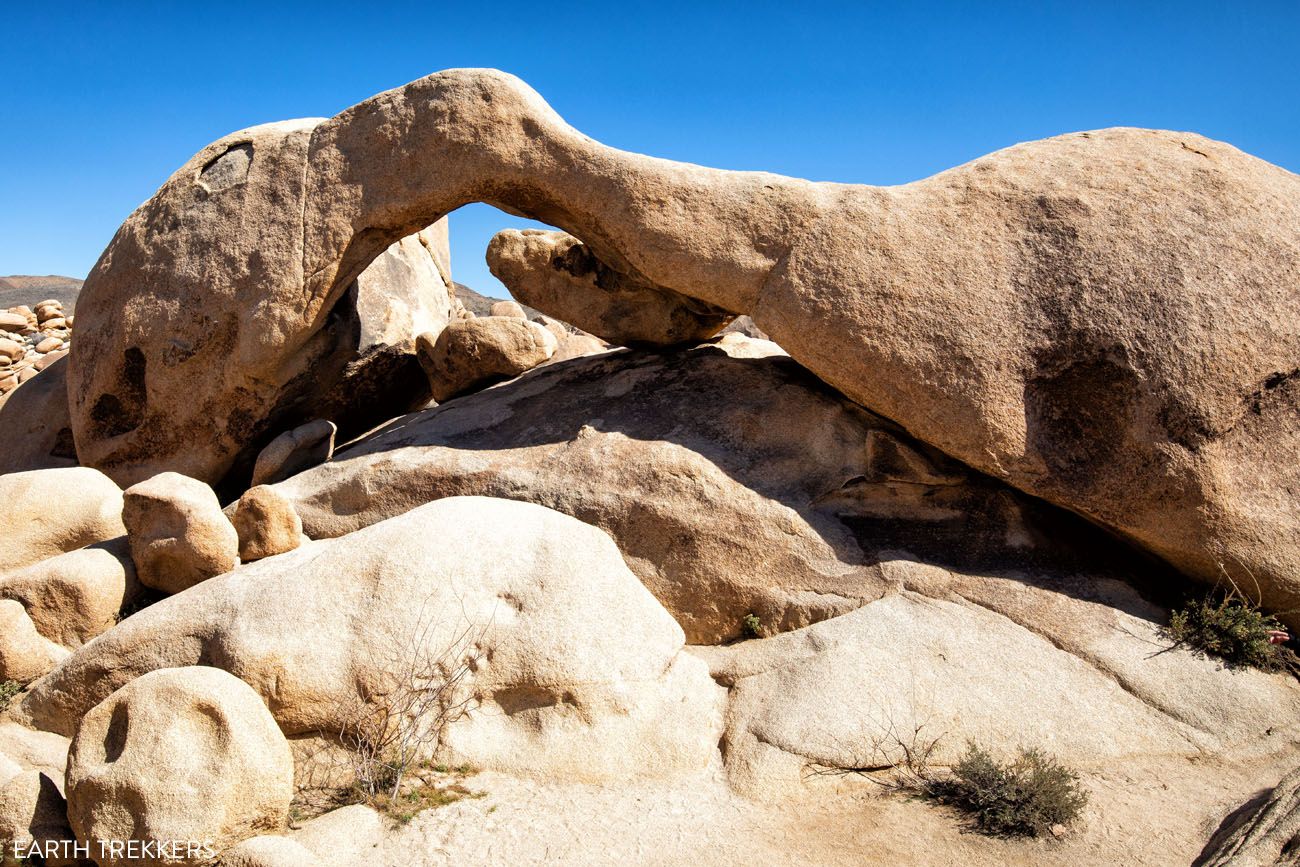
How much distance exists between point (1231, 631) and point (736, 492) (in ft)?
8.56

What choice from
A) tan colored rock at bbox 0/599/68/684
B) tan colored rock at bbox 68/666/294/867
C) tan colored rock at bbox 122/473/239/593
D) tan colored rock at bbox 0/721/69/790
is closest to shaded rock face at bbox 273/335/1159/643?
tan colored rock at bbox 122/473/239/593

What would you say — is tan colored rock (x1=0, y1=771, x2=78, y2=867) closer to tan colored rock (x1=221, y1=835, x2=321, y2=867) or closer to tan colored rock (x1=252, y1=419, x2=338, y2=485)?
tan colored rock (x1=221, y1=835, x2=321, y2=867)

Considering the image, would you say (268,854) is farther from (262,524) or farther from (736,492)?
(736,492)

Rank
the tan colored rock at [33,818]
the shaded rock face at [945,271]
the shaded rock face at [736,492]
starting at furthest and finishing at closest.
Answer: the shaded rock face at [736,492]
the shaded rock face at [945,271]
the tan colored rock at [33,818]

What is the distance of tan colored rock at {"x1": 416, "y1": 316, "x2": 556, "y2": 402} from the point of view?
7328 mm

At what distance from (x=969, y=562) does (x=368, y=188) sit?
14.1 feet

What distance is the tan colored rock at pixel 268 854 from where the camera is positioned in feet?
11.3

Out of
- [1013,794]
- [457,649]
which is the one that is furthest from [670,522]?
[1013,794]

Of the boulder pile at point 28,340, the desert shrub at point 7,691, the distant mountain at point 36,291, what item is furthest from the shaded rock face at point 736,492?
the distant mountain at point 36,291

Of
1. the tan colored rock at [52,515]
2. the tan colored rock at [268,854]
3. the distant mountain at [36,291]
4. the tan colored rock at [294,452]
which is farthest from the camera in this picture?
the distant mountain at [36,291]

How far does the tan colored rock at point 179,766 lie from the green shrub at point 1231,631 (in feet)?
14.2

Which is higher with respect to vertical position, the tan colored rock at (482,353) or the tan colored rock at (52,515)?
the tan colored rock at (482,353)

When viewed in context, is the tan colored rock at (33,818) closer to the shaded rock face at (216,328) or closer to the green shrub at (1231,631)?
the shaded rock face at (216,328)

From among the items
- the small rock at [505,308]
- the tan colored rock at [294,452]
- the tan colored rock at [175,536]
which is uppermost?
the small rock at [505,308]
